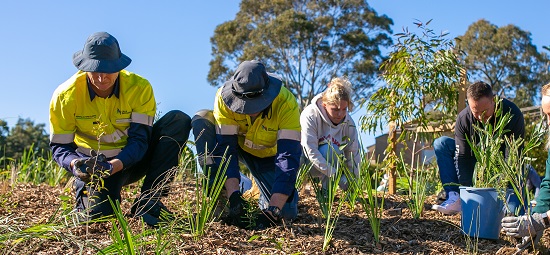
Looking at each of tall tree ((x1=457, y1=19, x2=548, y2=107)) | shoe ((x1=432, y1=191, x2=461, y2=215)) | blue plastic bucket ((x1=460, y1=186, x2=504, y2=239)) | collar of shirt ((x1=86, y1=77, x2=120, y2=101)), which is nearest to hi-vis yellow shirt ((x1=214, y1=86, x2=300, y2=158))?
collar of shirt ((x1=86, y1=77, x2=120, y2=101))

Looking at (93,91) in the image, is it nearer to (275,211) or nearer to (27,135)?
(275,211)

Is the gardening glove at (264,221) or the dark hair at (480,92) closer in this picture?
the gardening glove at (264,221)

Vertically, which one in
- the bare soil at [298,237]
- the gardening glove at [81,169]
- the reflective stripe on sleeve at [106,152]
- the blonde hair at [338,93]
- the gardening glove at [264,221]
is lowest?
the bare soil at [298,237]

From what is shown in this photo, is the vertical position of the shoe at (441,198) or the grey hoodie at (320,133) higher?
the grey hoodie at (320,133)

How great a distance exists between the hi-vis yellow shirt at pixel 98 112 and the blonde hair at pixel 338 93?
1.26 m

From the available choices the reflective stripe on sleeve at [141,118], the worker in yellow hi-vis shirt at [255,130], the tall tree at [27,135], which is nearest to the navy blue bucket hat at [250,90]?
the worker in yellow hi-vis shirt at [255,130]

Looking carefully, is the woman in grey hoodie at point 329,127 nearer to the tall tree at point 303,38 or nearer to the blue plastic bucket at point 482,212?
the blue plastic bucket at point 482,212

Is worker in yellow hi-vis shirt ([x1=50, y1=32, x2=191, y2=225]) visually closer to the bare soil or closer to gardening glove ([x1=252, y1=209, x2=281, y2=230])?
the bare soil

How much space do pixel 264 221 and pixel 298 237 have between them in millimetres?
232

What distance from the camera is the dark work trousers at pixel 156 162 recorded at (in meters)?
3.59

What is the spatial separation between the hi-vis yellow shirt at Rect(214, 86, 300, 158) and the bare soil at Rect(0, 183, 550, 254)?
482 mm

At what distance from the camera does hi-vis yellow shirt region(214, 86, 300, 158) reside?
3641 mm

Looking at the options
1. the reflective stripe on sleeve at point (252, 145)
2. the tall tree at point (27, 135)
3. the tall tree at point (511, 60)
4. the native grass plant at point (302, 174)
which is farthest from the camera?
the tall tree at point (511, 60)

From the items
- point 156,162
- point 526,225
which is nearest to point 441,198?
point 526,225
